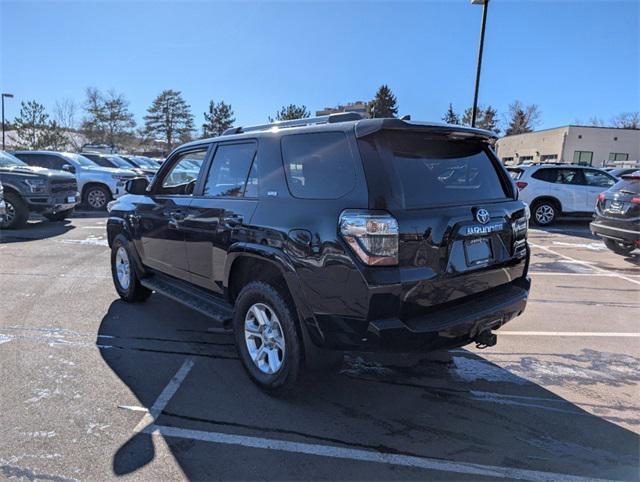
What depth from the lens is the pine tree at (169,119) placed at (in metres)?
65.4

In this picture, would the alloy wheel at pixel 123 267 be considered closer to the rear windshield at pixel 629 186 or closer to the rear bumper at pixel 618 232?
the rear bumper at pixel 618 232

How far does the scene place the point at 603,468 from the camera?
2.59 meters

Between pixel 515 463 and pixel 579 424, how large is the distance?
741mm

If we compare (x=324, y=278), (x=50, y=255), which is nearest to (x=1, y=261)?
(x=50, y=255)

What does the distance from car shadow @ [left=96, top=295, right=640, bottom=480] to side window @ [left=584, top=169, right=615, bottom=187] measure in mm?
10403

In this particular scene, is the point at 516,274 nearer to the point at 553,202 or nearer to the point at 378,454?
the point at 378,454

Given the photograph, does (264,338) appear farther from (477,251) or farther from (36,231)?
(36,231)

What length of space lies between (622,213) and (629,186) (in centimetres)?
48

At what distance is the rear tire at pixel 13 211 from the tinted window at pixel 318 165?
9807 millimetres

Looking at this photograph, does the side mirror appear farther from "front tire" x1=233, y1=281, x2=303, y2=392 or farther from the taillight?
the taillight

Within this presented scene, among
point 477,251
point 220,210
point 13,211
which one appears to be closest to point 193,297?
point 220,210

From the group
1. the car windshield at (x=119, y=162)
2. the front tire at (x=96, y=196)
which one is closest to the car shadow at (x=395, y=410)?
the front tire at (x=96, y=196)

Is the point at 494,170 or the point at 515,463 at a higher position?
the point at 494,170

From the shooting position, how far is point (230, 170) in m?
3.88
